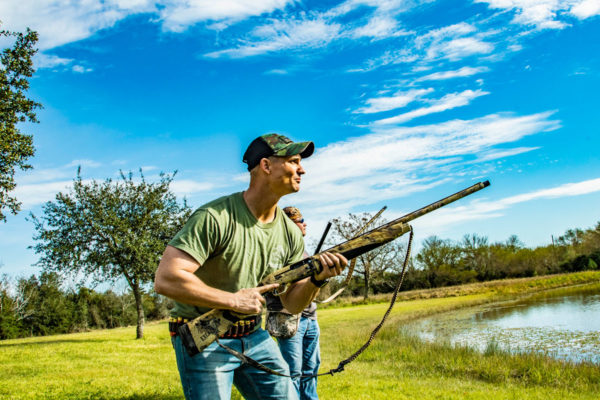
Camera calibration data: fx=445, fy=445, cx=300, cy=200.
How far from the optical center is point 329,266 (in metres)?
3.96

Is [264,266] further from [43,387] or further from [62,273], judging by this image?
[62,273]

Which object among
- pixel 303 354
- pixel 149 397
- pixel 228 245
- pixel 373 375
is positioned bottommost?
pixel 373 375

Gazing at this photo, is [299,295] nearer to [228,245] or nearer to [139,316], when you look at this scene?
[228,245]

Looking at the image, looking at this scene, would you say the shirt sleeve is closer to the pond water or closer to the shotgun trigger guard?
the shotgun trigger guard

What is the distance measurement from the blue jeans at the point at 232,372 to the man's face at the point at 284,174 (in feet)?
4.00

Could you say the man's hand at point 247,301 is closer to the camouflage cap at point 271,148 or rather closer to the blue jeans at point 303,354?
the camouflage cap at point 271,148

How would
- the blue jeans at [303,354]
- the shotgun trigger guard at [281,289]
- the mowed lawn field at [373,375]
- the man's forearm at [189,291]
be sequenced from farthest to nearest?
1. the mowed lawn field at [373,375]
2. the blue jeans at [303,354]
3. the shotgun trigger guard at [281,289]
4. the man's forearm at [189,291]

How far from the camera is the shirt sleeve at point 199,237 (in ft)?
10.6

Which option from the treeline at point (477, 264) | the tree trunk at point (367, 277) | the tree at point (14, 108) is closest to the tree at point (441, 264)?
the treeline at point (477, 264)

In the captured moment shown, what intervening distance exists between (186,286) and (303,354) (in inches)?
136

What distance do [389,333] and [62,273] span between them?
17.6m

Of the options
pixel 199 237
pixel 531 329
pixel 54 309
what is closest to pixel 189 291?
pixel 199 237

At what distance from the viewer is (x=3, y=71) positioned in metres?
17.1

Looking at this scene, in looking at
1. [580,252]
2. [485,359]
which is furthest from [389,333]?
[580,252]
